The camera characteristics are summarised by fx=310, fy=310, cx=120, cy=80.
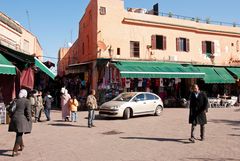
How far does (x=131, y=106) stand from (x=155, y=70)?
6458 mm

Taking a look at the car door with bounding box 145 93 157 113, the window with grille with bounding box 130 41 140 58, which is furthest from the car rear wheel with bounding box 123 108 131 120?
the window with grille with bounding box 130 41 140 58

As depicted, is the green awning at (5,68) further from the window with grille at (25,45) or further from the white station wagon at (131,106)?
the window with grille at (25,45)

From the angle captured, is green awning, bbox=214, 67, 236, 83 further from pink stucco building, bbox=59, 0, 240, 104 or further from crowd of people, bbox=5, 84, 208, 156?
crowd of people, bbox=5, 84, 208, 156

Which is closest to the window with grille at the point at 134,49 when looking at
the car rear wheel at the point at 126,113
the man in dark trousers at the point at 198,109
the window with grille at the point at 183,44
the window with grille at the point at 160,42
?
the window with grille at the point at 160,42

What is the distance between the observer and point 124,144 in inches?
387

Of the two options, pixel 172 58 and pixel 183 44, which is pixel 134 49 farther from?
pixel 183 44

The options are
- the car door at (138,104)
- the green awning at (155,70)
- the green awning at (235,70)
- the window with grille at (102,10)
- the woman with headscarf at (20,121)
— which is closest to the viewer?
the woman with headscarf at (20,121)

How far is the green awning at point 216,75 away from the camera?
2594 centimetres

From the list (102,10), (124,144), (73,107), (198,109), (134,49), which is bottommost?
(124,144)

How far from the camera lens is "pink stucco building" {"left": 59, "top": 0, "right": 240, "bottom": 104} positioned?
23.2 m

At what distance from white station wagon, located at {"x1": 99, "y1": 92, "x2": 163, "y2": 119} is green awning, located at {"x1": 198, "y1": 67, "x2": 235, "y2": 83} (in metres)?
8.69

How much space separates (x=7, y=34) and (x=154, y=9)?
1422 centimetres

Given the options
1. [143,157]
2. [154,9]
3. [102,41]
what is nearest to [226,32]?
[154,9]

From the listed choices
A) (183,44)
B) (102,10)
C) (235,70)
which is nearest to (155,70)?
(183,44)
